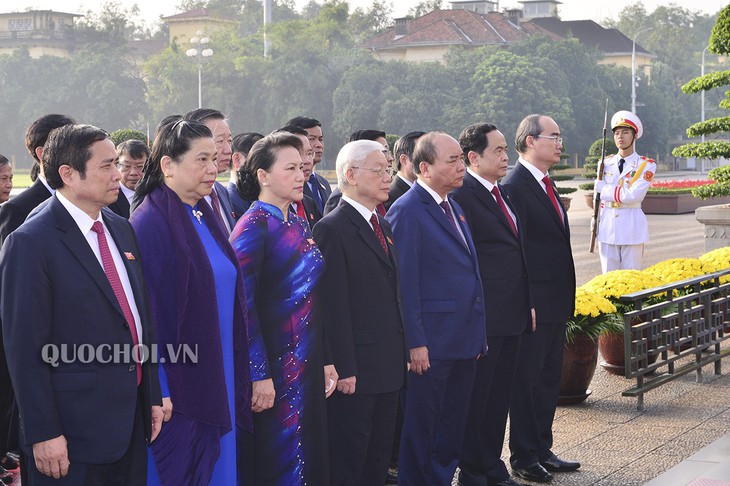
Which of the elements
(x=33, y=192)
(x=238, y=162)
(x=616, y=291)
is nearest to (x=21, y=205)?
(x=33, y=192)

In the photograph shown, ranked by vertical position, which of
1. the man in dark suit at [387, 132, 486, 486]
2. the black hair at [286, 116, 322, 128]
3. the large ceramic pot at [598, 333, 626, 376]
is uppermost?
the black hair at [286, 116, 322, 128]

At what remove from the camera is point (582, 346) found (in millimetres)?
7680

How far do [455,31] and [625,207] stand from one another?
7609 cm

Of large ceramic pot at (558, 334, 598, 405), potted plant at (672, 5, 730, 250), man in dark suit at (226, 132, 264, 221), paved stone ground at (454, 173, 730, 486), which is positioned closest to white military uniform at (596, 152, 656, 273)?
paved stone ground at (454, 173, 730, 486)

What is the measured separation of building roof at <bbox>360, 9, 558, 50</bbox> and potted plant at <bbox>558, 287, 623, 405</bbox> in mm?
75276

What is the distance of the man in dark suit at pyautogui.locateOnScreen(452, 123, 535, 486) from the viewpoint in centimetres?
584

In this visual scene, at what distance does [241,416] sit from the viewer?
439 cm

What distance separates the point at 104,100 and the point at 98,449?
220 ft

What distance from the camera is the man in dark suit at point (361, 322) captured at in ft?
15.8

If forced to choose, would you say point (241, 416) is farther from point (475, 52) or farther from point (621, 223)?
point (475, 52)

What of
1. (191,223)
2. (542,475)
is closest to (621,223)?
(542,475)

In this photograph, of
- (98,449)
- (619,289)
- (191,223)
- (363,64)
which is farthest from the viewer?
(363,64)

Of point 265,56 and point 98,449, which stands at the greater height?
point 265,56

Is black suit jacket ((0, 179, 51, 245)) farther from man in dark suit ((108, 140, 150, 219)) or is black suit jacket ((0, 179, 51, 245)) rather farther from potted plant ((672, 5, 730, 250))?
potted plant ((672, 5, 730, 250))
